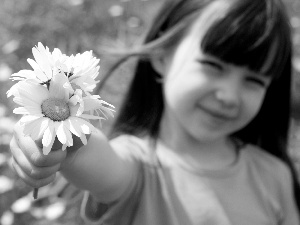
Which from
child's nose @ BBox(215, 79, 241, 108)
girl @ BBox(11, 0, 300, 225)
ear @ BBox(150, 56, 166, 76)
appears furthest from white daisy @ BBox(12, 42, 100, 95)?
ear @ BBox(150, 56, 166, 76)

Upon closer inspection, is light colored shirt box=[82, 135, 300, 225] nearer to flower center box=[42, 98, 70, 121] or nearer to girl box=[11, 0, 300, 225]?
girl box=[11, 0, 300, 225]

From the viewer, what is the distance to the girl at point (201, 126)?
919 millimetres

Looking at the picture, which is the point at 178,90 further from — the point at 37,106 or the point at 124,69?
the point at 124,69

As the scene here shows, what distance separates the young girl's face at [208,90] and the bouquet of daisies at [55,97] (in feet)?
1.39

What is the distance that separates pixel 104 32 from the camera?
1851 millimetres

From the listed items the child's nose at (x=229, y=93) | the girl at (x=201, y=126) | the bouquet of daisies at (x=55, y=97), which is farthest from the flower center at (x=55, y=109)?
the child's nose at (x=229, y=93)

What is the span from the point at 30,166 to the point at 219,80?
0.43m

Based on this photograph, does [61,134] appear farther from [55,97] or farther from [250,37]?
[250,37]

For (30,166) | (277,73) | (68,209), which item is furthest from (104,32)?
(30,166)

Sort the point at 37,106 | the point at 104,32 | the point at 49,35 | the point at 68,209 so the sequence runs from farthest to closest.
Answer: the point at 104,32, the point at 49,35, the point at 68,209, the point at 37,106

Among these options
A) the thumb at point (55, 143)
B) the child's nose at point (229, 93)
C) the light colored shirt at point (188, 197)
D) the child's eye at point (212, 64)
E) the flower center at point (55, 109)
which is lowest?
the light colored shirt at point (188, 197)

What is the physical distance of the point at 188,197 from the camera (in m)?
0.96

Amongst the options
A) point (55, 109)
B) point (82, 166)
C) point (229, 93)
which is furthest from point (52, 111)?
point (229, 93)

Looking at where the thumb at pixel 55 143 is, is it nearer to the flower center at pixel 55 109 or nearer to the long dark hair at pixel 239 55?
the flower center at pixel 55 109
